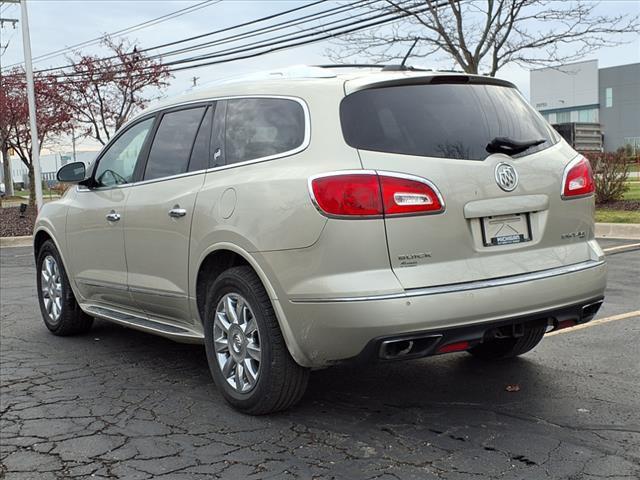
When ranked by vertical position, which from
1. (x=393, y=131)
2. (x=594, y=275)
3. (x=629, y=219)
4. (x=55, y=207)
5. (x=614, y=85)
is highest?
(x=614, y=85)

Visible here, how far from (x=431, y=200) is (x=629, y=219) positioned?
11531 millimetres

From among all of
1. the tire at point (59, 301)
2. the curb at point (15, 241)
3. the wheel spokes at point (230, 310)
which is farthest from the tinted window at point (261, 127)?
the curb at point (15, 241)

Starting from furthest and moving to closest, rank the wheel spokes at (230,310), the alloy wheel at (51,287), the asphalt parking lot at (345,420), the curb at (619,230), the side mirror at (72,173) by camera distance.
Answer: the curb at (619,230) < the alloy wheel at (51,287) < the side mirror at (72,173) < the wheel spokes at (230,310) < the asphalt parking lot at (345,420)

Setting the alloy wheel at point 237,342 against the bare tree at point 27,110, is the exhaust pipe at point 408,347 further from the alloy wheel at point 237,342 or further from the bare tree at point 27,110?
the bare tree at point 27,110

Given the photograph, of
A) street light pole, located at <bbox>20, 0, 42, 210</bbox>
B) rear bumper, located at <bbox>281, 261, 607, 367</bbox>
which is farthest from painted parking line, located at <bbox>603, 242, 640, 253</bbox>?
street light pole, located at <bbox>20, 0, 42, 210</bbox>

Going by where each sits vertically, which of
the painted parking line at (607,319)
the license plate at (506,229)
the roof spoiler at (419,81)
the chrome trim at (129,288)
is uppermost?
the roof spoiler at (419,81)

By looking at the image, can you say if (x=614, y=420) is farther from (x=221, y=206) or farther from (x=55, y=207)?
(x=55, y=207)

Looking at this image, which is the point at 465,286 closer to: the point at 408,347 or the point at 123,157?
the point at 408,347

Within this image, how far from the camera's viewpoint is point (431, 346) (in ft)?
11.7

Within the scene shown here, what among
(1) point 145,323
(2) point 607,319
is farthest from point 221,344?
(2) point 607,319

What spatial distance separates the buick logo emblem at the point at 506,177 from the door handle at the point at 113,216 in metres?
2.69

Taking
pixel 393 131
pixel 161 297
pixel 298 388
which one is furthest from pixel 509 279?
pixel 161 297

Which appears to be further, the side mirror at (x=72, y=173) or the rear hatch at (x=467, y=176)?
the side mirror at (x=72, y=173)

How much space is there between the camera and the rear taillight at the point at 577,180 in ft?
13.3
